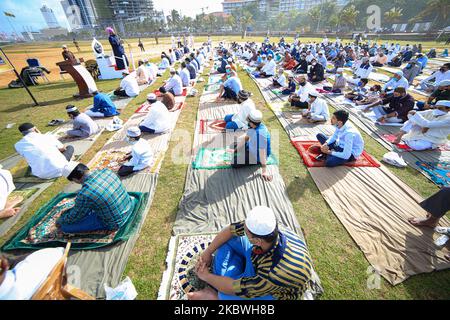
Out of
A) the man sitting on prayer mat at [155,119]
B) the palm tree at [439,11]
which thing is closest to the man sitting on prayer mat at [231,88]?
the man sitting on prayer mat at [155,119]

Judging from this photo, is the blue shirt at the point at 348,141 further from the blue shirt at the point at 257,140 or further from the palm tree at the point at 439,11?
the palm tree at the point at 439,11

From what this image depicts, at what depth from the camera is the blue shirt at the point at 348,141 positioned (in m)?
4.47

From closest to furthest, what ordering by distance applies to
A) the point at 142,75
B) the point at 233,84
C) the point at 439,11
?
the point at 233,84, the point at 142,75, the point at 439,11

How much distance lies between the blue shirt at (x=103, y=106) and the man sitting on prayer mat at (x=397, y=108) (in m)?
9.95

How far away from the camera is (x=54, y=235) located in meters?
3.25

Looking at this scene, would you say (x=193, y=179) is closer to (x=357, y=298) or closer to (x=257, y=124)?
(x=257, y=124)

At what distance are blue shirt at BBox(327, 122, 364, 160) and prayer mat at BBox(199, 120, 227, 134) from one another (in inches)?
136

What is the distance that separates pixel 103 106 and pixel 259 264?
813 cm

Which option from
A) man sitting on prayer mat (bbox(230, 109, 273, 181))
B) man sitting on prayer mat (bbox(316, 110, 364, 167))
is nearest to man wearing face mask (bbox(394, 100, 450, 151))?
man sitting on prayer mat (bbox(316, 110, 364, 167))

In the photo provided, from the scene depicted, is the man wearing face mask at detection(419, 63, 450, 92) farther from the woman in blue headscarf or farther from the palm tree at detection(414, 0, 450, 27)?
the palm tree at detection(414, 0, 450, 27)

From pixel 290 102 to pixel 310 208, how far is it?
5992mm

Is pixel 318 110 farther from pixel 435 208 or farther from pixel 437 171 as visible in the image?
pixel 435 208

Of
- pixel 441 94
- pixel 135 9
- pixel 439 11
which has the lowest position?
pixel 441 94

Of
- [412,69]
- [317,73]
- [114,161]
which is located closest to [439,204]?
[114,161]
